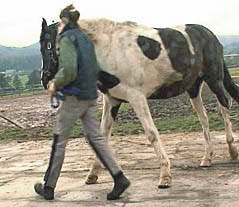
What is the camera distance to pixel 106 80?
18.2 feet

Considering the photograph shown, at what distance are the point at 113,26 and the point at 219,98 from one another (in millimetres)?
1937

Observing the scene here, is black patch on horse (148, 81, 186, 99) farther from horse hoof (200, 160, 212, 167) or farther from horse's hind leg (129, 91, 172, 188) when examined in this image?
horse hoof (200, 160, 212, 167)

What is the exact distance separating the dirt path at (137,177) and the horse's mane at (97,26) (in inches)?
72.2

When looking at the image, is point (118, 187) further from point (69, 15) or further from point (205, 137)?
point (205, 137)

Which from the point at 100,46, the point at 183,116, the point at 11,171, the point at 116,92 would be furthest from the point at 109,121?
the point at 183,116

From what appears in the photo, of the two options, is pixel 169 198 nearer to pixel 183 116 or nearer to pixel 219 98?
pixel 219 98

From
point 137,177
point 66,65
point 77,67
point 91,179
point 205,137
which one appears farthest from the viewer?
point 205,137

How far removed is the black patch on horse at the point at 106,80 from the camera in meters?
5.50

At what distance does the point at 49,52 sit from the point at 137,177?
1938mm

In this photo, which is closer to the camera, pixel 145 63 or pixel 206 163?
pixel 145 63

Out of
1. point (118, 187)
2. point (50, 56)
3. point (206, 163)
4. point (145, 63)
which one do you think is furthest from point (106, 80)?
point (206, 163)

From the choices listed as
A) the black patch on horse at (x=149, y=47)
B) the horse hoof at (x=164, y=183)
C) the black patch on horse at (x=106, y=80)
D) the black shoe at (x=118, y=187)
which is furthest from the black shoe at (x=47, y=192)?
the black patch on horse at (x=149, y=47)

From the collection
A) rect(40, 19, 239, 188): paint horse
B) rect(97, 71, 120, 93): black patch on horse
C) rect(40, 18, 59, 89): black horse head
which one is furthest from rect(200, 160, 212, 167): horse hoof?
rect(40, 18, 59, 89): black horse head

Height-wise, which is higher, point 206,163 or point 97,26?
point 97,26
